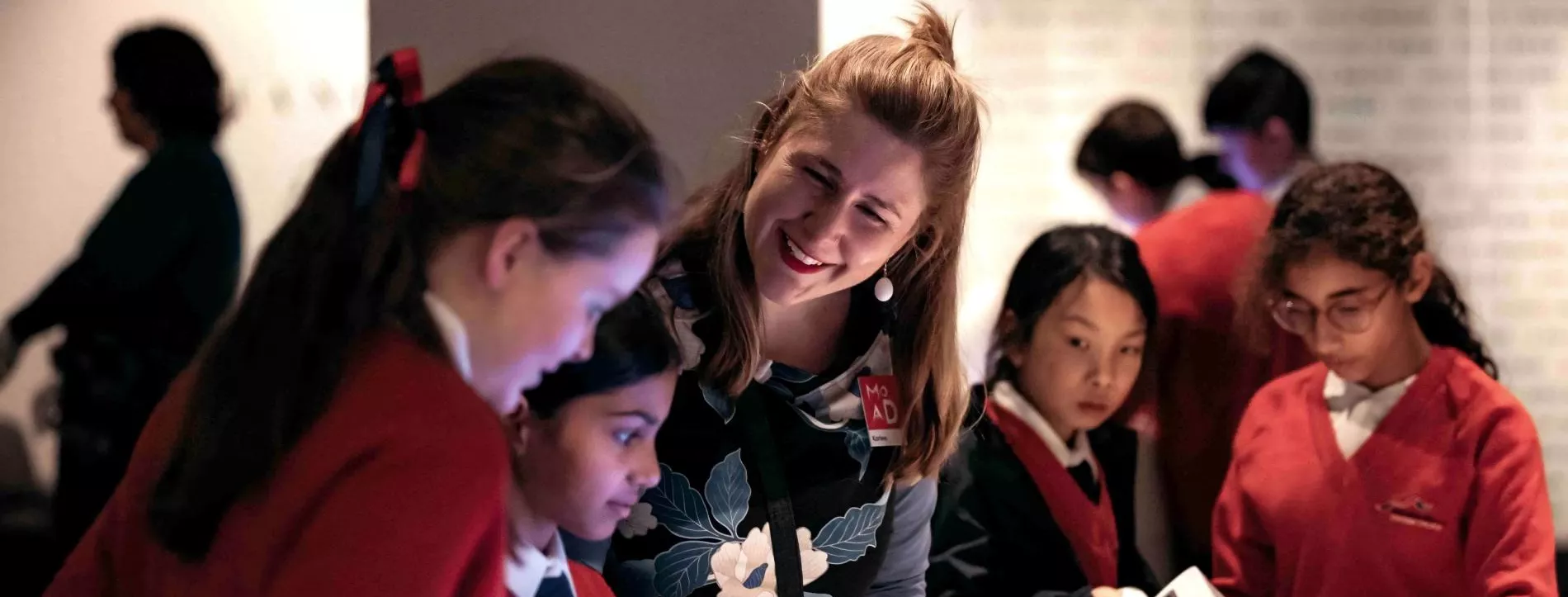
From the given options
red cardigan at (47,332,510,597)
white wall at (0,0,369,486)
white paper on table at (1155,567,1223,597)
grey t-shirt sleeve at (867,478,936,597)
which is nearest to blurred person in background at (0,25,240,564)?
white wall at (0,0,369,486)

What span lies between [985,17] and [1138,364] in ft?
2.23

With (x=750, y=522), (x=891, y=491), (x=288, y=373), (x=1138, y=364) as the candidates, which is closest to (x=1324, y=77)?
(x=1138, y=364)

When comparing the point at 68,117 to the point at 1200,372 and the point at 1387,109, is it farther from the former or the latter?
the point at 1387,109

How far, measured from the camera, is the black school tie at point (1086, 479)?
173 centimetres

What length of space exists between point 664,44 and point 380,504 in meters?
0.82

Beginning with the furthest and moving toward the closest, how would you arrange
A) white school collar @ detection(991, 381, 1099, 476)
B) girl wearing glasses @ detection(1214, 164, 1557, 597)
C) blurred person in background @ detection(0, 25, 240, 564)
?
1. white school collar @ detection(991, 381, 1099, 476)
2. girl wearing glasses @ detection(1214, 164, 1557, 597)
3. blurred person in background @ detection(0, 25, 240, 564)

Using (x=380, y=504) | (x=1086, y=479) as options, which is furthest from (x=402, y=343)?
(x=1086, y=479)

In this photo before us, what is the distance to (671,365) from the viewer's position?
45.1 inches

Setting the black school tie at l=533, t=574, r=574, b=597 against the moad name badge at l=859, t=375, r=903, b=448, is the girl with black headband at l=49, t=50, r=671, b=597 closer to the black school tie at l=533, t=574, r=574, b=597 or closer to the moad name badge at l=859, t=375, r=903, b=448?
the black school tie at l=533, t=574, r=574, b=597

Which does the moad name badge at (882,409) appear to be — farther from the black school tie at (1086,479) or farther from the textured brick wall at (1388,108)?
the textured brick wall at (1388,108)

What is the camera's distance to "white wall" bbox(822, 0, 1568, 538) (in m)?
2.08

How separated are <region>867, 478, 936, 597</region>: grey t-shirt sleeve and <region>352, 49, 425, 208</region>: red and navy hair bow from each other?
0.74m

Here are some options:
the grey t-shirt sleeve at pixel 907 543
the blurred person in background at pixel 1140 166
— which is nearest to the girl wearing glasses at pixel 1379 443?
the blurred person in background at pixel 1140 166

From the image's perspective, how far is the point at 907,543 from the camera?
4.73 ft
